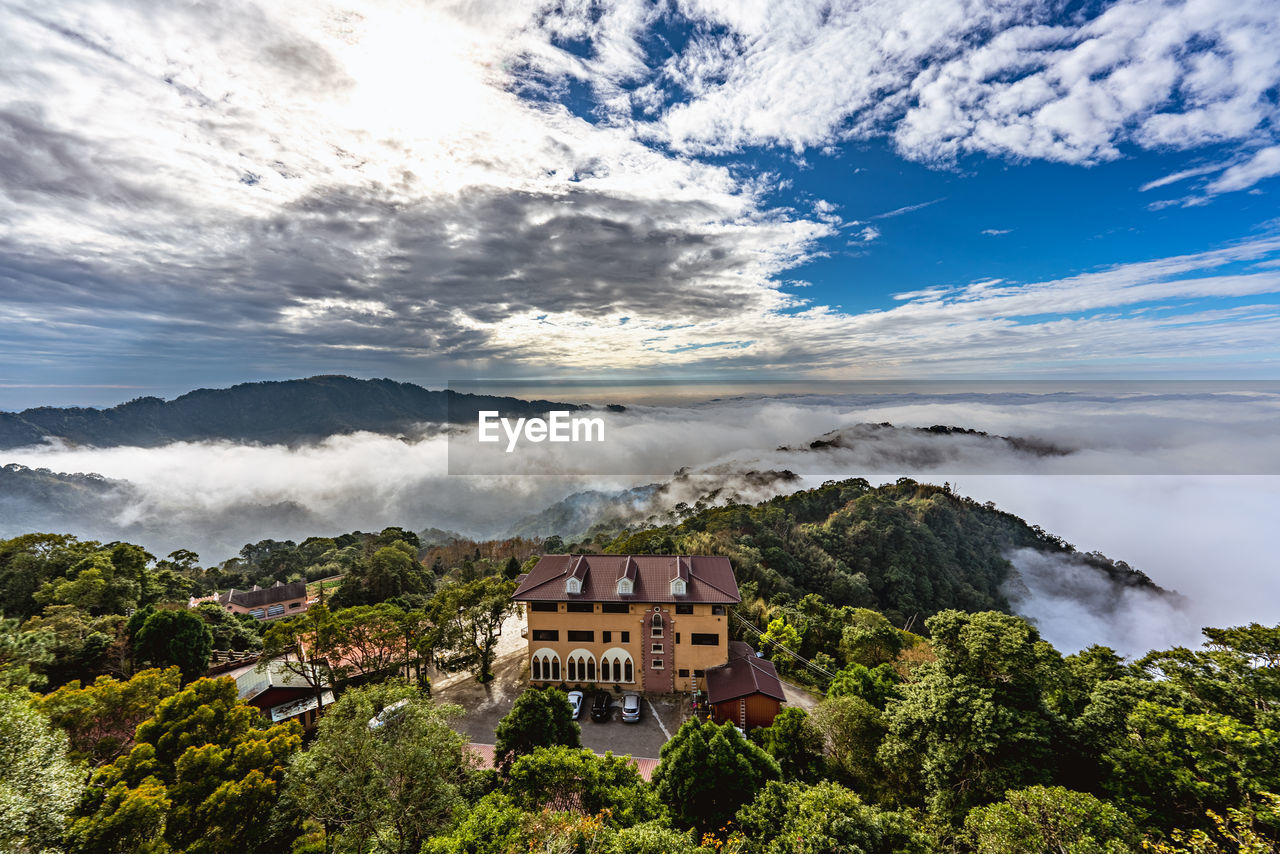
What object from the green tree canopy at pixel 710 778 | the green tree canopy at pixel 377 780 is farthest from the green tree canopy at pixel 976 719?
the green tree canopy at pixel 377 780

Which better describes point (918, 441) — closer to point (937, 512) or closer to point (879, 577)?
point (937, 512)

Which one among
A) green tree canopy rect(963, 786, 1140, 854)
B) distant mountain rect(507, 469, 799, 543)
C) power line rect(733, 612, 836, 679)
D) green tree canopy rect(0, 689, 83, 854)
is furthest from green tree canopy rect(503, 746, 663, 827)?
distant mountain rect(507, 469, 799, 543)

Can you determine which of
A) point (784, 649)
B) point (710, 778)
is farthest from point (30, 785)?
point (784, 649)

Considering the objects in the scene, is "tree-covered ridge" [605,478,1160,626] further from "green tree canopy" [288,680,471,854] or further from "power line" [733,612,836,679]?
"green tree canopy" [288,680,471,854]

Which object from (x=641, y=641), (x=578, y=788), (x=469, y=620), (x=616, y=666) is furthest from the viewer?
(x=469, y=620)

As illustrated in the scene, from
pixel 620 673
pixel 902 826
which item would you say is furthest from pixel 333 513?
pixel 902 826

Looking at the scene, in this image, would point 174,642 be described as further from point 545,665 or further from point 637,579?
point 637,579

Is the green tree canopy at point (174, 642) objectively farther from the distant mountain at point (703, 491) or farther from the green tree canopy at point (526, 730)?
the distant mountain at point (703, 491)

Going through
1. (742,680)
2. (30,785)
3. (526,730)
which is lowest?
(742,680)
